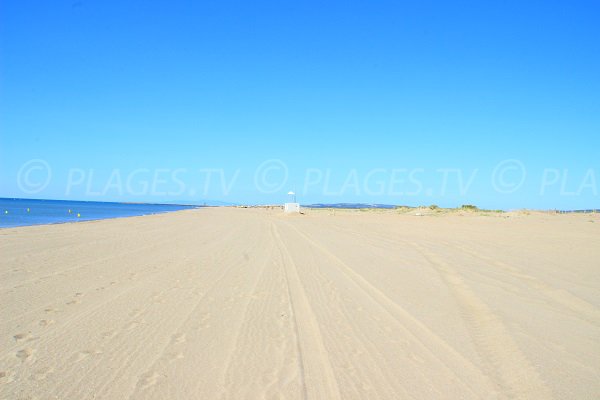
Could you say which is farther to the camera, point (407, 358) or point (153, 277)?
point (153, 277)

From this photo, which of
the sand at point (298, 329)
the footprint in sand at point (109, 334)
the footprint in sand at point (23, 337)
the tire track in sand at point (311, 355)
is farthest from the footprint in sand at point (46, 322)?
the tire track in sand at point (311, 355)

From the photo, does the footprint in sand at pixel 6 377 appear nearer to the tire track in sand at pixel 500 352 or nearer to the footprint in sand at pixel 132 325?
the footprint in sand at pixel 132 325

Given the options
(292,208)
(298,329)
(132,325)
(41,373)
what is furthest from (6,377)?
(292,208)

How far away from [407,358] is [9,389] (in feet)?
11.1

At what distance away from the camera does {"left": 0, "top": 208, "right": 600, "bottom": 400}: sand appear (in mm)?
3352

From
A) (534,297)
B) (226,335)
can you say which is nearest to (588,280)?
(534,297)

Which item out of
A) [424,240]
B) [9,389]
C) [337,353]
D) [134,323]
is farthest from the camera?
[424,240]

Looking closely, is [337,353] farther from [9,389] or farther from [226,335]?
[9,389]

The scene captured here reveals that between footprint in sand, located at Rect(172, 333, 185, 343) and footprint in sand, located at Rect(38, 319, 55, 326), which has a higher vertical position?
footprint in sand, located at Rect(172, 333, 185, 343)

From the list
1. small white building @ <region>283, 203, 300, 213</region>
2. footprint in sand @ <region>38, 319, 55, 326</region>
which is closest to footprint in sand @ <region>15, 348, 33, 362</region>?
footprint in sand @ <region>38, 319, 55, 326</region>

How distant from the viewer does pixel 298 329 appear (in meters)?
4.80

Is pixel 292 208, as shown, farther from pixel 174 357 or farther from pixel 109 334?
pixel 174 357

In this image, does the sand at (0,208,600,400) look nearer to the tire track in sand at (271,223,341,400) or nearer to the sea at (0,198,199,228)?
the tire track in sand at (271,223,341,400)

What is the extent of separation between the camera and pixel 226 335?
14.9ft
